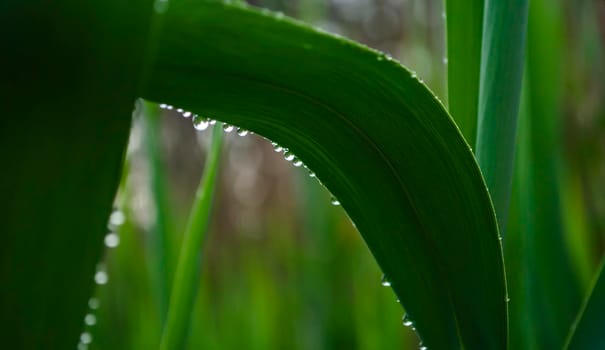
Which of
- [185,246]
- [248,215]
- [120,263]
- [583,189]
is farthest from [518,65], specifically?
[248,215]

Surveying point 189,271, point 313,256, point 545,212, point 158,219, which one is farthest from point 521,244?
point 313,256

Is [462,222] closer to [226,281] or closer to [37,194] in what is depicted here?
[37,194]

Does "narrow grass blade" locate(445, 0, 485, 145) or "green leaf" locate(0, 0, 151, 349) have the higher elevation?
"narrow grass blade" locate(445, 0, 485, 145)

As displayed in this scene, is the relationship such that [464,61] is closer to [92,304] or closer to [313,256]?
[92,304]

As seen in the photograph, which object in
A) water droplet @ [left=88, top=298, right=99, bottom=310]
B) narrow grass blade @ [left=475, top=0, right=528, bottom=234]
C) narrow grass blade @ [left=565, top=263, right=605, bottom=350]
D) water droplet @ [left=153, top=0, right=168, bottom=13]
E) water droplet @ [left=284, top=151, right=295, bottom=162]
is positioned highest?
narrow grass blade @ [left=475, top=0, right=528, bottom=234]

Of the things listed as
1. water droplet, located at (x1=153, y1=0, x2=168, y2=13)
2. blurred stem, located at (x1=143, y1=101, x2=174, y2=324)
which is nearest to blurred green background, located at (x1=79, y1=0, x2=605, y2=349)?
blurred stem, located at (x1=143, y1=101, x2=174, y2=324)

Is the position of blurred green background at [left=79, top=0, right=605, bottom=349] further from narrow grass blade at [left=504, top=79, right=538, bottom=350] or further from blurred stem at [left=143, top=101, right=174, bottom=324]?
narrow grass blade at [left=504, top=79, right=538, bottom=350]

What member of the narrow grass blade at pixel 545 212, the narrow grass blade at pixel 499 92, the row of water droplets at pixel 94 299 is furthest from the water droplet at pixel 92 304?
the narrow grass blade at pixel 545 212
